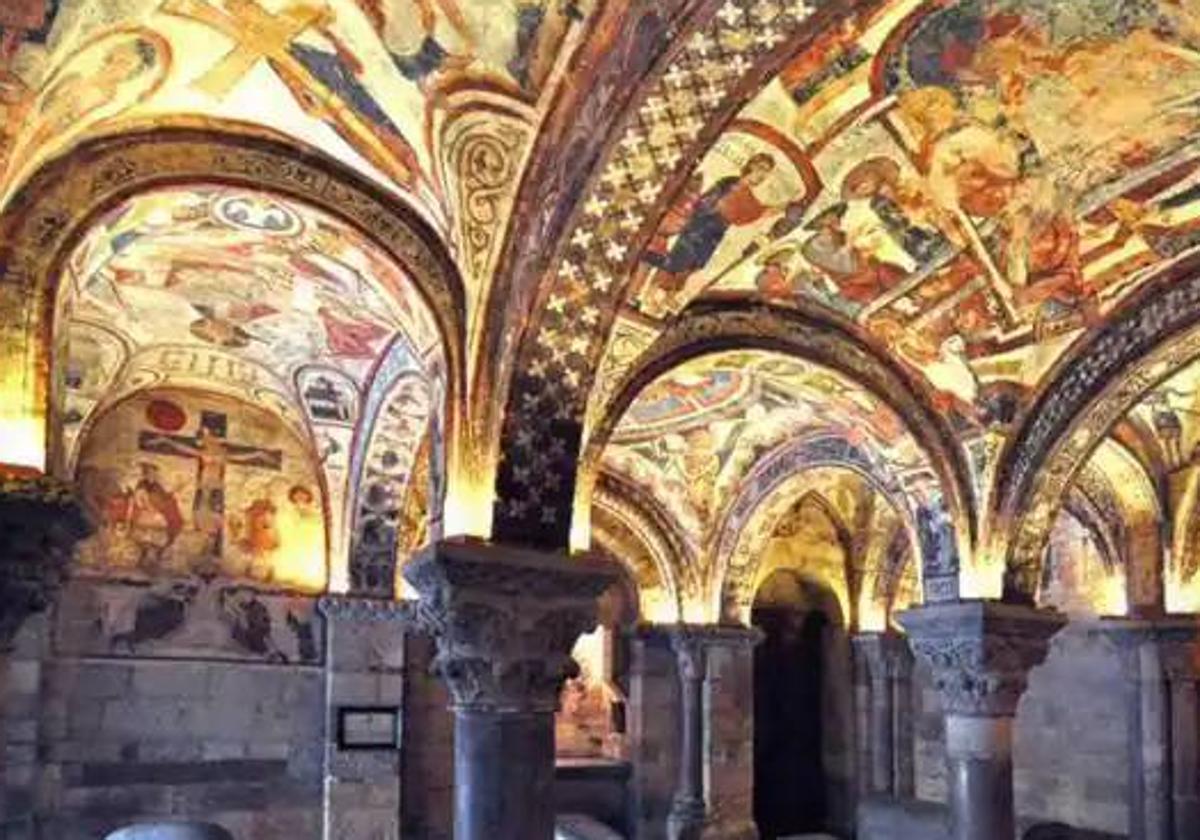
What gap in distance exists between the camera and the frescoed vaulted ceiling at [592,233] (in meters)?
6.49

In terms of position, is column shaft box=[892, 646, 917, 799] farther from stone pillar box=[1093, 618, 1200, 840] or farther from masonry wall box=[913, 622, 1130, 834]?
stone pillar box=[1093, 618, 1200, 840]

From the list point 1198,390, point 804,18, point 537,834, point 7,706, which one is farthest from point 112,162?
point 1198,390

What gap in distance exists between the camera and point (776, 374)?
11.6 meters

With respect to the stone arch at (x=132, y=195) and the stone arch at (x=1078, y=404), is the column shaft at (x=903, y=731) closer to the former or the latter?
the stone arch at (x=1078, y=404)

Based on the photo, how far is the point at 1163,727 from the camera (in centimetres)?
1499

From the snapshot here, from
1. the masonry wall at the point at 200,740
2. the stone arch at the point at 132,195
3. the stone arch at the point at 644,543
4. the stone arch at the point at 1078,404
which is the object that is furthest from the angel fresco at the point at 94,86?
the stone arch at the point at 644,543

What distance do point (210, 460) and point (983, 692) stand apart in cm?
792

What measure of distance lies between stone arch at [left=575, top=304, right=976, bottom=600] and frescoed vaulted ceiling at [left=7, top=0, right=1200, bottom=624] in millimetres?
29

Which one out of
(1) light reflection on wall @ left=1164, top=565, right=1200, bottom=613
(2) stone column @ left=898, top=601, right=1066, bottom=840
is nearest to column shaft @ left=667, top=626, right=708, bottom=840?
(1) light reflection on wall @ left=1164, top=565, right=1200, bottom=613

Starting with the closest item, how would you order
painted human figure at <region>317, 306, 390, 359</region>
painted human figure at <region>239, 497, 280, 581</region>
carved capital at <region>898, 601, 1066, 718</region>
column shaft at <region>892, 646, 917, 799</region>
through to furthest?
painted human figure at <region>317, 306, 390, 359</region>
carved capital at <region>898, 601, 1066, 718</region>
painted human figure at <region>239, 497, 280, 581</region>
column shaft at <region>892, 646, 917, 799</region>

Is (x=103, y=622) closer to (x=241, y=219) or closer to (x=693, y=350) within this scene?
(x=241, y=219)

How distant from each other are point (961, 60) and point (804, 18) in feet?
5.16

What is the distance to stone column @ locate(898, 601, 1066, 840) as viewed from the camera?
1096 cm

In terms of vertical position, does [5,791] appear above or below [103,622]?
below
